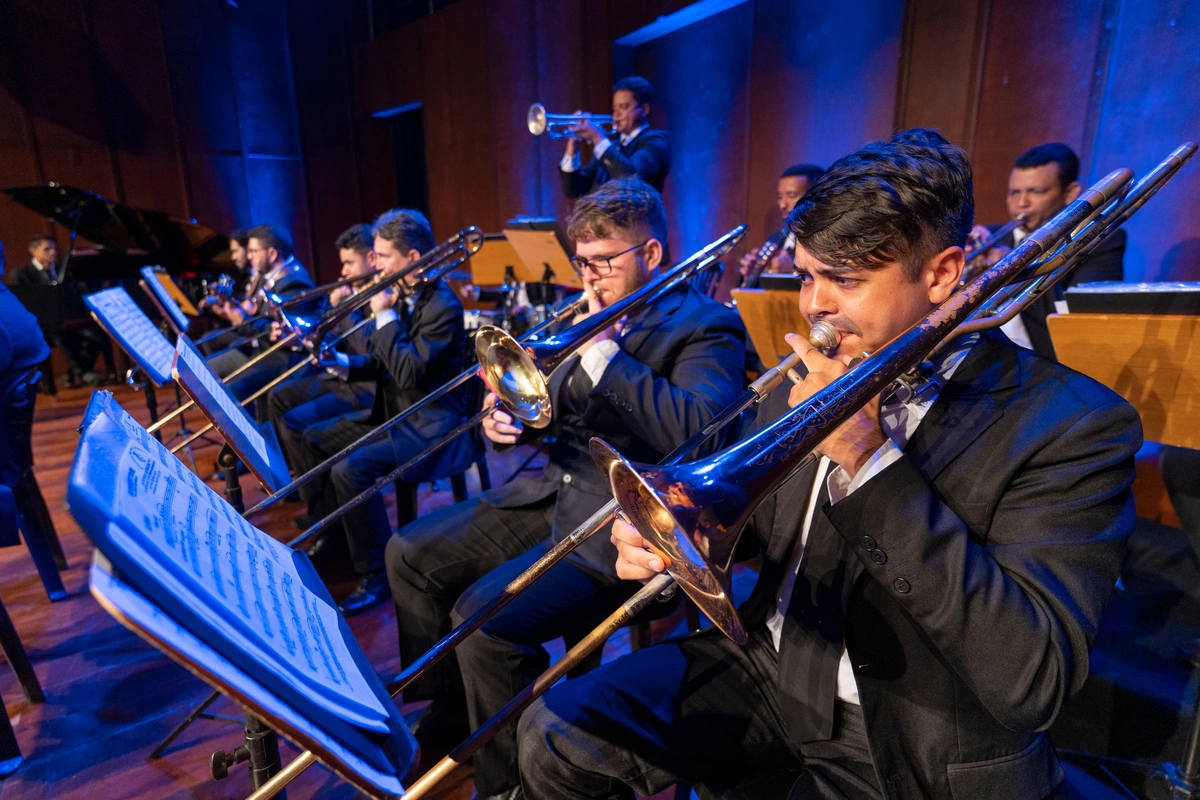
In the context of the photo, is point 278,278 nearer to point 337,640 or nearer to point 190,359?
point 190,359

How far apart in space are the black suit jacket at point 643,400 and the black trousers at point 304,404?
1859mm

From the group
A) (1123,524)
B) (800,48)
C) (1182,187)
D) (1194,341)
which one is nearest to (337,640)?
(1123,524)

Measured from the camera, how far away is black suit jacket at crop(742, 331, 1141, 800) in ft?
3.01

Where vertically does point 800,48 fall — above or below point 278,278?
above

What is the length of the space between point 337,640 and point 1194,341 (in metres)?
1.85

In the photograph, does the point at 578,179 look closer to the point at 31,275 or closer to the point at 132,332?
the point at 132,332

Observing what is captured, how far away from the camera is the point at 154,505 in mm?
743

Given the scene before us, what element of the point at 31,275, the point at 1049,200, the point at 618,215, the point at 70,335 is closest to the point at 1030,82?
the point at 1049,200

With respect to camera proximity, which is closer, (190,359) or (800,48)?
(190,359)

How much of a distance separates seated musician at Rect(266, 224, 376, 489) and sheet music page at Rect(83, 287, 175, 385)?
0.92 meters

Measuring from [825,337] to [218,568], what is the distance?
0.97 m

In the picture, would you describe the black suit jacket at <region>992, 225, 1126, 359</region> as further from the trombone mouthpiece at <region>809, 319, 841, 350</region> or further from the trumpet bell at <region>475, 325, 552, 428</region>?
the trumpet bell at <region>475, 325, 552, 428</region>

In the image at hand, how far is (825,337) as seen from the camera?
45.4 inches

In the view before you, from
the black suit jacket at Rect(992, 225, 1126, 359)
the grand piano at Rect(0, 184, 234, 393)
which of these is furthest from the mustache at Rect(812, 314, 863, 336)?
the grand piano at Rect(0, 184, 234, 393)
